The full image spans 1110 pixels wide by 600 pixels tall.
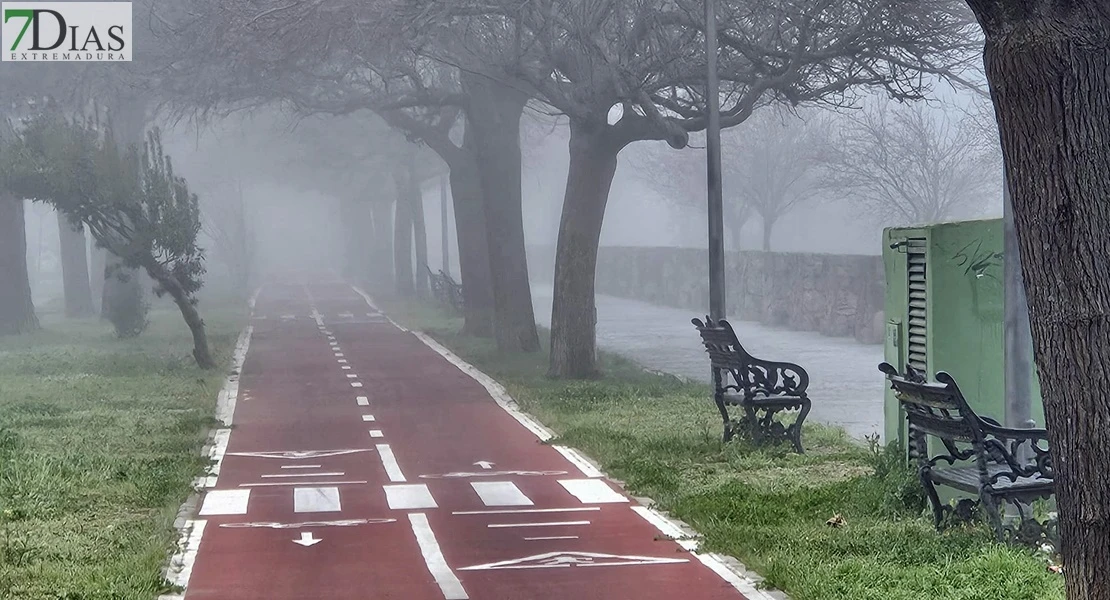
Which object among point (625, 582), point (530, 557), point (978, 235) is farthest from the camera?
point (978, 235)

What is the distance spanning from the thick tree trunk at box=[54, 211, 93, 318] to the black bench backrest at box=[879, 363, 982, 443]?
41.5m

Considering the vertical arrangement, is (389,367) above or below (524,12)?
below

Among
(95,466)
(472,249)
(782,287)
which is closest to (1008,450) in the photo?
(95,466)

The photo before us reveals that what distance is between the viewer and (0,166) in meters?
27.1

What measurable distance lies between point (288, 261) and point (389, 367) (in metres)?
129

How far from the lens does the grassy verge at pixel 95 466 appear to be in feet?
29.9

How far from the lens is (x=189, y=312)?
26547 millimetres

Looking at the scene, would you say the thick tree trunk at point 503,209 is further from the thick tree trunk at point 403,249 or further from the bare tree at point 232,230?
the bare tree at point 232,230

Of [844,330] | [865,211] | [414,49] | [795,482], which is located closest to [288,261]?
[865,211]

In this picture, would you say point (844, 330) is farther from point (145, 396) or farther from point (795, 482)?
point (795, 482)

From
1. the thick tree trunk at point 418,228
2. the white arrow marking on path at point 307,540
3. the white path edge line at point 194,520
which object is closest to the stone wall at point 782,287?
the thick tree trunk at point 418,228

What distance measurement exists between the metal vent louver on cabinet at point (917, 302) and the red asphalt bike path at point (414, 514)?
7.08ft

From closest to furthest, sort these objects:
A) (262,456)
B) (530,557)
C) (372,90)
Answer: (530,557) → (262,456) → (372,90)

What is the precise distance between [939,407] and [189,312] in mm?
19268
